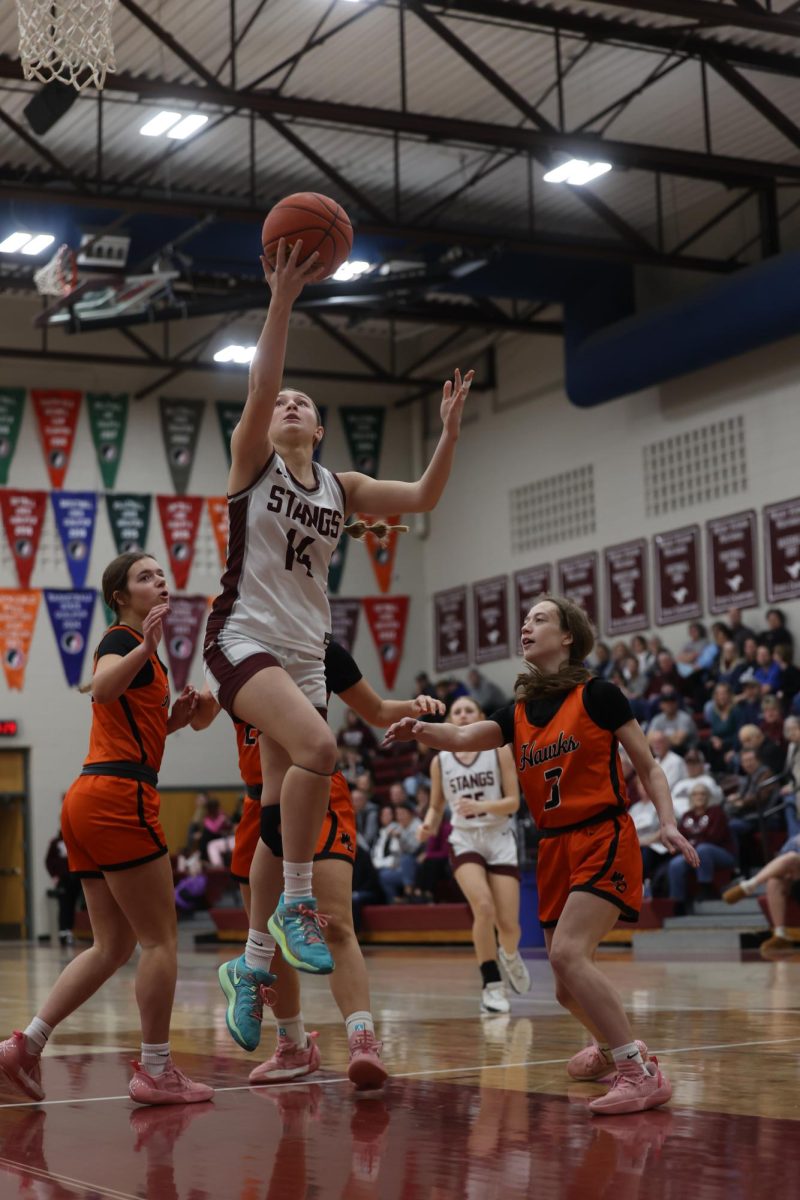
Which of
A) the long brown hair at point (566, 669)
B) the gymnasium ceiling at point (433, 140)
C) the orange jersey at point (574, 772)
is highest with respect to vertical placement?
the gymnasium ceiling at point (433, 140)

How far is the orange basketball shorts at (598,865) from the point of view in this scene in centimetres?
518

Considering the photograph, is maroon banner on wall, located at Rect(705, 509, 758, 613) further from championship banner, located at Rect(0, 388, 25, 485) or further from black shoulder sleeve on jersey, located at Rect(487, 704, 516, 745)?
black shoulder sleeve on jersey, located at Rect(487, 704, 516, 745)

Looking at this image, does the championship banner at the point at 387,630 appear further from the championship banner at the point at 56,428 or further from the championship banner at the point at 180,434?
the championship banner at the point at 56,428

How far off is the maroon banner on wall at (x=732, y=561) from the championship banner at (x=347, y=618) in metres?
7.85

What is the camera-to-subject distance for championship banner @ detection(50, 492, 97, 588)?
25625mm

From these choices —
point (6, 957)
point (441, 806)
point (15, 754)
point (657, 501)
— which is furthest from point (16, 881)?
point (441, 806)

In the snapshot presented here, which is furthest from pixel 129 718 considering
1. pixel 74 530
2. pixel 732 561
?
pixel 74 530

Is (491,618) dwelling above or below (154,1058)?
above

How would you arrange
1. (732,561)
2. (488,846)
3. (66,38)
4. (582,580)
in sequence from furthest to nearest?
(582,580)
(732,561)
(66,38)
(488,846)

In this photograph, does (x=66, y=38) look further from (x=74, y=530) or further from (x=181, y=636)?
(x=181, y=636)

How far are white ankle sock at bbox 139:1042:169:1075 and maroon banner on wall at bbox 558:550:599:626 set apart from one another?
18.1 m

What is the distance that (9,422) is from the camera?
25.5 meters

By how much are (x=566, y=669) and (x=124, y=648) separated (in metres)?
1.54

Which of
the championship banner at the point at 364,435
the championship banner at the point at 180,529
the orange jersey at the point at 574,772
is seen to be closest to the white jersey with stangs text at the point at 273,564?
the orange jersey at the point at 574,772
